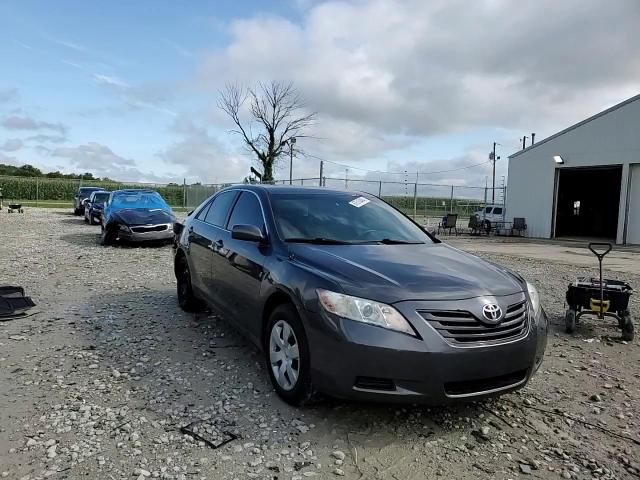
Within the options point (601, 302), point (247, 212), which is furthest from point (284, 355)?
point (601, 302)

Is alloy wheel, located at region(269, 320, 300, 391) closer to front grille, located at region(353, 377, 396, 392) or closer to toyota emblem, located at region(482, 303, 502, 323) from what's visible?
front grille, located at region(353, 377, 396, 392)

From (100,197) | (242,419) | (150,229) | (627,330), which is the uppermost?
(100,197)

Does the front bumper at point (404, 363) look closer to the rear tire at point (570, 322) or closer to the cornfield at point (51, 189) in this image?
the rear tire at point (570, 322)

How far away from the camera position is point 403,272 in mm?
3354

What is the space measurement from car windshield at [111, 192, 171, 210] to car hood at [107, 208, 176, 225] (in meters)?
0.44

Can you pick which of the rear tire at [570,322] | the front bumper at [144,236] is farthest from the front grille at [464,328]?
the front bumper at [144,236]

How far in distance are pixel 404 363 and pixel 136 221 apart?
10.7 meters

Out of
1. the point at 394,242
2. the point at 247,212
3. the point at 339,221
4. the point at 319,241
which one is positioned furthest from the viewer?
the point at 247,212

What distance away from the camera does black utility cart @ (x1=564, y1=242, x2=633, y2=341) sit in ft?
18.0

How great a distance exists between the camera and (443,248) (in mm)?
4312

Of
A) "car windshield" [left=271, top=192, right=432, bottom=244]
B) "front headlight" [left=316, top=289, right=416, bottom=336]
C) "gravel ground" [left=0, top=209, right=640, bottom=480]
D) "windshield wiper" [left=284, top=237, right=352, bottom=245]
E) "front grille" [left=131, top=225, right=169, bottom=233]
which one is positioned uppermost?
"car windshield" [left=271, top=192, right=432, bottom=244]

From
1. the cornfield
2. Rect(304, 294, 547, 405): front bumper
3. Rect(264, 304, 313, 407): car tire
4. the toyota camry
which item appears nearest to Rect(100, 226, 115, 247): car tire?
the toyota camry

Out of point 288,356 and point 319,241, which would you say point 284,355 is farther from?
point 319,241

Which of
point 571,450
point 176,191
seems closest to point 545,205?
point 571,450
